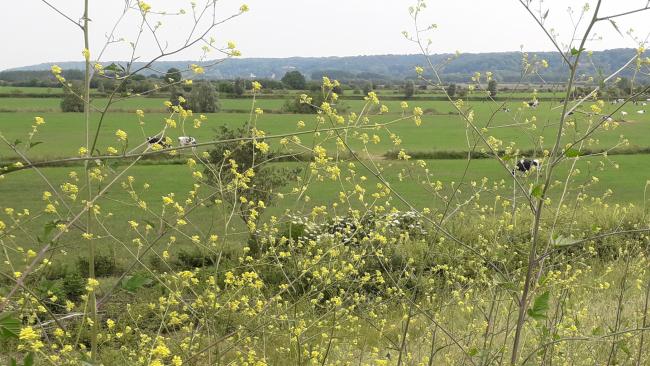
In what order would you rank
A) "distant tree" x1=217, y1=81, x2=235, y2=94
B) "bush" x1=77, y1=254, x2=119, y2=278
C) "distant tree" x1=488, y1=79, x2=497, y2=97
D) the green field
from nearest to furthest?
"distant tree" x1=488, y1=79, x2=497, y2=97 < "distant tree" x1=217, y1=81, x2=235, y2=94 < "bush" x1=77, y1=254, x2=119, y2=278 < the green field

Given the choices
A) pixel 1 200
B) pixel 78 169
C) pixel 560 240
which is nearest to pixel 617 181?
pixel 78 169

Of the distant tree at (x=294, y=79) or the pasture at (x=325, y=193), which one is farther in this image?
the distant tree at (x=294, y=79)

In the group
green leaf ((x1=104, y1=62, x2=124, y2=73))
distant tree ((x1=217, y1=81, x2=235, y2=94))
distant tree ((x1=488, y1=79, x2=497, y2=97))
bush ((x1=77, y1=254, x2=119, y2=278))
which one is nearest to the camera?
green leaf ((x1=104, y1=62, x2=124, y2=73))

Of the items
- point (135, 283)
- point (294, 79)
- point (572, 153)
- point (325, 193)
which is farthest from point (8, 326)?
point (294, 79)

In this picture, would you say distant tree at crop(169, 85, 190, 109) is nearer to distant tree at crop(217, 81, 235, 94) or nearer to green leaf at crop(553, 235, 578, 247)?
distant tree at crop(217, 81, 235, 94)

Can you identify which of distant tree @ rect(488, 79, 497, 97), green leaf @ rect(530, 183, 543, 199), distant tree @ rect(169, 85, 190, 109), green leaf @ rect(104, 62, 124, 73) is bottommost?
green leaf @ rect(530, 183, 543, 199)

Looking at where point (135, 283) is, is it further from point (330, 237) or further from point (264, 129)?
point (264, 129)

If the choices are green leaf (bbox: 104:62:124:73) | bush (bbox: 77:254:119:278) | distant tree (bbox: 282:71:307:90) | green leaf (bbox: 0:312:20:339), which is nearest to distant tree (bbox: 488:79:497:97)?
green leaf (bbox: 104:62:124:73)

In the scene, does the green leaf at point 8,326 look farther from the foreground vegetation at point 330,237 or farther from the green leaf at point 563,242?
the green leaf at point 563,242

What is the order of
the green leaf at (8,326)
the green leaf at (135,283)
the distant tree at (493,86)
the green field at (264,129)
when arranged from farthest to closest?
the green field at (264,129) → the distant tree at (493,86) → the green leaf at (135,283) → the green leaf at (8,326)

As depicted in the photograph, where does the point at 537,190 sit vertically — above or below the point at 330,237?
above

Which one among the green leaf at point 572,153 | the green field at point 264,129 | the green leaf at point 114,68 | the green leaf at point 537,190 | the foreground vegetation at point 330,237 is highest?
the green leaf at point 114,68

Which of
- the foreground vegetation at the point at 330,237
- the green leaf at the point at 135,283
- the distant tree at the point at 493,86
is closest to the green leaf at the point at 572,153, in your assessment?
the foreground vegetation at the point at 330,237

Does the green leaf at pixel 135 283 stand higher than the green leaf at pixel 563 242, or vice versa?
the green leaf at pixel 563 242
